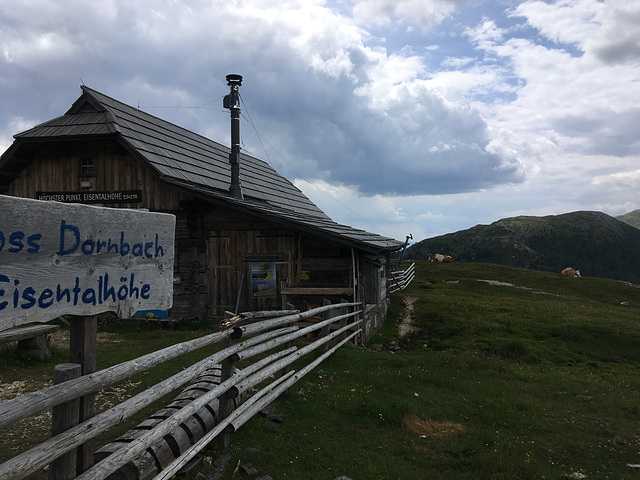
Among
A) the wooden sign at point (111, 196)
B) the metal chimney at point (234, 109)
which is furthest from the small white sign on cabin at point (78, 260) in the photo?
the metal chimney at point (234, 109)

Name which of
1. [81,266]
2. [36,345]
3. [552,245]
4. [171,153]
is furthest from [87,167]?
[552,245]

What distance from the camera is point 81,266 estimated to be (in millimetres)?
3000

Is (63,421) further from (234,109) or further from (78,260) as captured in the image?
(234,109)

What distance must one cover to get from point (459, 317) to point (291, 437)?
45.3 ft

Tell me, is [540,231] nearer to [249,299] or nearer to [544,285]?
[544,285]

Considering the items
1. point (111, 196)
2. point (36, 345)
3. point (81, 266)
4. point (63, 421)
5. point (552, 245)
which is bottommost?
point (36, 345)

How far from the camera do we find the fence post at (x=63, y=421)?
3072 millimetres

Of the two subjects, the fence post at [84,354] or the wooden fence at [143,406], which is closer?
the wooden fence at [143,406]

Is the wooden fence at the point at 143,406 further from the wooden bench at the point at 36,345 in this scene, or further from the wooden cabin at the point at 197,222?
the wooden cabin at the point at 197,222

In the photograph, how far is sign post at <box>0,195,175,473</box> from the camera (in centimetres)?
259

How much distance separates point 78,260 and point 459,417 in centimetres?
654

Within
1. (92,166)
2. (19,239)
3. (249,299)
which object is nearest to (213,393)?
(19,239)

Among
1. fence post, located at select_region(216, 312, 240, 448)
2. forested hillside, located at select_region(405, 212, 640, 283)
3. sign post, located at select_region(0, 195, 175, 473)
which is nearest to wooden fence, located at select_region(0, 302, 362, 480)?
fence post, located at select_region(216, 312, 240, 448)

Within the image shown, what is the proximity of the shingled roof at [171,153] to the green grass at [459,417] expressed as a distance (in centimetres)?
430
